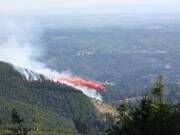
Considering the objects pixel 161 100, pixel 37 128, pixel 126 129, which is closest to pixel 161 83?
pixel 161 100

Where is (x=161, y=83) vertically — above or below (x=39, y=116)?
above

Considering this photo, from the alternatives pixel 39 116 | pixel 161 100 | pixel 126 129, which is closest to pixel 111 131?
pixel 126 129

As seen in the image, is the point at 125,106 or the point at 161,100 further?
the point at 125,106

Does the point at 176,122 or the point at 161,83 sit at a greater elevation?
the point at 161,83

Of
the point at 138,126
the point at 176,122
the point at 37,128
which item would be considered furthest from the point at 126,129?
the point at 37,128

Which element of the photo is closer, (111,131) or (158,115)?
(158,115)

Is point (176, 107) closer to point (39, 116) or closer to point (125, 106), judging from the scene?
point (125, 106)

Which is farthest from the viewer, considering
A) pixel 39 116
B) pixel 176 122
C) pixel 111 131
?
pixel 39 116

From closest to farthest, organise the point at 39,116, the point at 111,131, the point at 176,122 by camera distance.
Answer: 1. the point at 176,122
2. the point at 111,131
3. the point at 39,116

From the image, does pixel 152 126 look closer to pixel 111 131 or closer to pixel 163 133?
pixel 163 133
